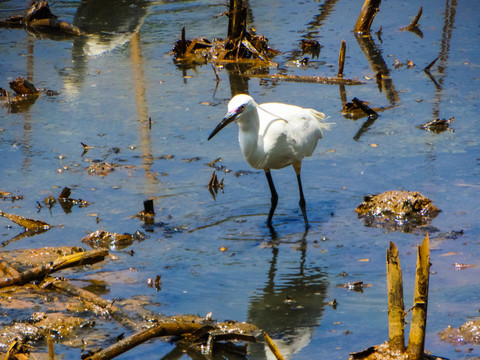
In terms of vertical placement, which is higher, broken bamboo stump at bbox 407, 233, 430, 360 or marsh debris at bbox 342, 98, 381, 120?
broken bamboo stump at bbox 407, 233, 430, 360

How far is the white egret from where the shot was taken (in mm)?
5844

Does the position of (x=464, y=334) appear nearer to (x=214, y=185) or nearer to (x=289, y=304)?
(x=289, y=304)

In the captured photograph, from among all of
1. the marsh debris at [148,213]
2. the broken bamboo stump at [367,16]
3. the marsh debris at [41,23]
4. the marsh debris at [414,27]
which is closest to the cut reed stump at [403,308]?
the marsh debris at [148,213]

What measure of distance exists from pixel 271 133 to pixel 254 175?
4.64 feet

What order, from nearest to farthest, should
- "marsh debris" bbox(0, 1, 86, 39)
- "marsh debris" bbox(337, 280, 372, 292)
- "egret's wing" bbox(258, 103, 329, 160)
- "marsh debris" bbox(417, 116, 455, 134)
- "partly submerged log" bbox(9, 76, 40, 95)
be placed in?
"marsh debris" bbox(337, 280, 372, 292)
"egret's wing" bbox(258, 103, 329, 160)
"marsh debris" bbox(417, 116, 455, 134)
"partly submerged log" bbox(9, 76, 40, 95)
"marsh debris" bbox(0, 1, 86, 39)

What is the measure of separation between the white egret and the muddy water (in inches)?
22.7

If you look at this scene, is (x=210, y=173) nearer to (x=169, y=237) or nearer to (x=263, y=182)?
(x=263, y=182)

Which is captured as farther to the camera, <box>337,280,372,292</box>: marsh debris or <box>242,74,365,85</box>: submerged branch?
<box>242,74,365,85</box>: submerged branch

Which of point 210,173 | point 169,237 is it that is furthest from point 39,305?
point 210,173

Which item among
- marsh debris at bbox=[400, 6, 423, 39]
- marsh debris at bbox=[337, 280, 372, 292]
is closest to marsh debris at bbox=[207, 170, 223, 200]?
marsh debris at bbox=[337, 280, 372, 292]

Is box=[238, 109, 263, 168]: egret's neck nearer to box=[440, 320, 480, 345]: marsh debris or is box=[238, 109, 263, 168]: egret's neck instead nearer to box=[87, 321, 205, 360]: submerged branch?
box=[87, 321, 205, 360]: submerged branch

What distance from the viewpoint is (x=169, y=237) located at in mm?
6109

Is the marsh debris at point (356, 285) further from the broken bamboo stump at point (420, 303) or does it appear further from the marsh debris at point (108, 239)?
the marsh debris at point (108, 239)

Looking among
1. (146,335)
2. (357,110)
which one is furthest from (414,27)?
(146,335)
